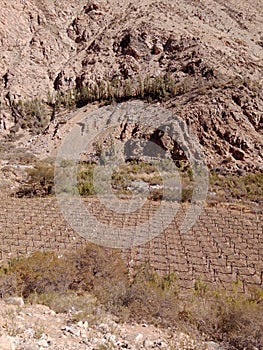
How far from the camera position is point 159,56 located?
4250 centimetres

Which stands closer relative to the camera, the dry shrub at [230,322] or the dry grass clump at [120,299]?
the dry shrub at [230,322]

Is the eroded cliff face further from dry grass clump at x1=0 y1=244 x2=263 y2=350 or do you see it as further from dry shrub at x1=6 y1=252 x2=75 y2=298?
dry shrub at x1=6 y1=252 x2=75 y2=298

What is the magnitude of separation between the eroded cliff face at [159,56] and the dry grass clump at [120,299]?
22.2m

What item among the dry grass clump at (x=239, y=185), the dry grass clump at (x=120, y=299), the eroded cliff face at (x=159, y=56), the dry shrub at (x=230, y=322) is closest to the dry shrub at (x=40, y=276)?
the dry grass clump at (x=120, y=299)

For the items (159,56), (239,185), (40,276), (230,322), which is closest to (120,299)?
(40,276)

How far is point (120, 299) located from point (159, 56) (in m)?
40.5

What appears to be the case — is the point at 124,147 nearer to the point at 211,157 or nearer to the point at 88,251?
the point at 211,157

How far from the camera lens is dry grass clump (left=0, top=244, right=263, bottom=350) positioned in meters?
5.44

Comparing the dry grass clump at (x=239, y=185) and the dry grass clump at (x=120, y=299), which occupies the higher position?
the dry grass clump at (x=120, y=299)

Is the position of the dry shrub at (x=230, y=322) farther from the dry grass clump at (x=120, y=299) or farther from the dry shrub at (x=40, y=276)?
the dry shrub at (x=40, y=276)

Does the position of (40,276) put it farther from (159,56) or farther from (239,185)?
(159,56)

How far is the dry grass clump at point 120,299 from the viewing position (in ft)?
17.8

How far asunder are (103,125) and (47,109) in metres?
10.6

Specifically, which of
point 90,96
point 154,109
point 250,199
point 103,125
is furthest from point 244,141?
point 90,96
